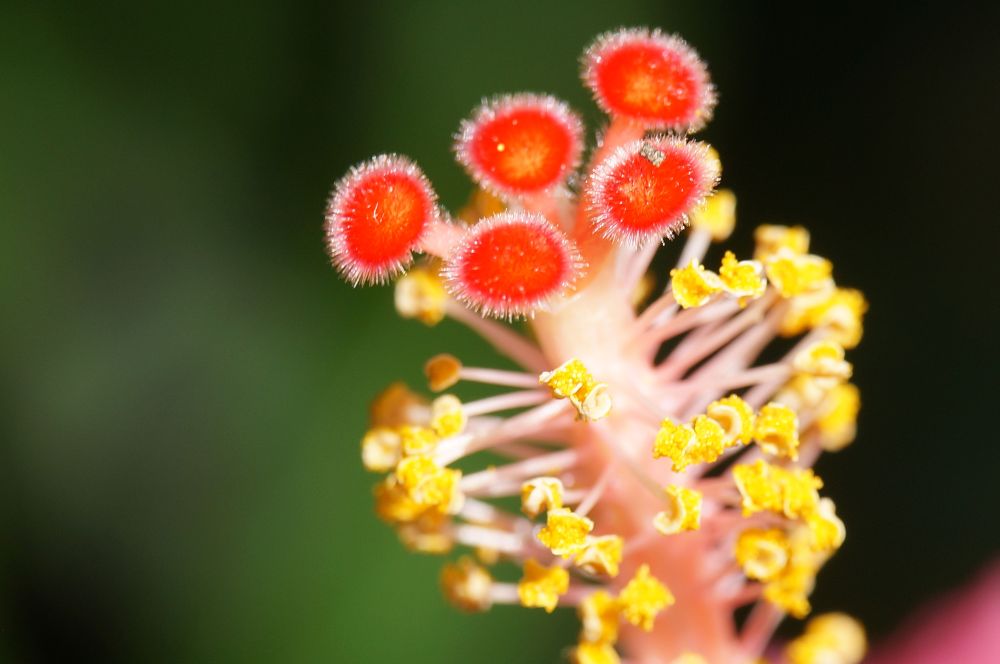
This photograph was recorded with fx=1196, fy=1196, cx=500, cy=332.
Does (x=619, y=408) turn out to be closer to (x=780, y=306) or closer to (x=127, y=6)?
(x=780, y=306)

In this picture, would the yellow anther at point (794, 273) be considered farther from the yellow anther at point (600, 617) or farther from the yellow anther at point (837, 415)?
the yellow anther at point (600, 617)

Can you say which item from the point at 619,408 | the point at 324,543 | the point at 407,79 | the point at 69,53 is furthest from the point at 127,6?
the point at 619,408

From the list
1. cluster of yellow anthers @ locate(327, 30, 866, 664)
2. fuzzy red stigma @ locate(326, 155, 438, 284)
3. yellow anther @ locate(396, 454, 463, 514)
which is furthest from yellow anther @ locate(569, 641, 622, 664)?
fuzzy red stigma @ locate(326, 155, 438, 284)

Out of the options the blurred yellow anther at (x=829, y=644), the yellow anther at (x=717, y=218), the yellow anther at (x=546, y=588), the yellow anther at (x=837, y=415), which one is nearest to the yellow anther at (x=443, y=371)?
the yellow anther at (x=546, y=588)

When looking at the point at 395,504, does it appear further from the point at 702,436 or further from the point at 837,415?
the point at 837,415

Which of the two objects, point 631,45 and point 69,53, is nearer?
point 631,45

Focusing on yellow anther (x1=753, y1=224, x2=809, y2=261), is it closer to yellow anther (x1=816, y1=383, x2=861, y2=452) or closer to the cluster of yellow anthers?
the cluster of yellow anthers
